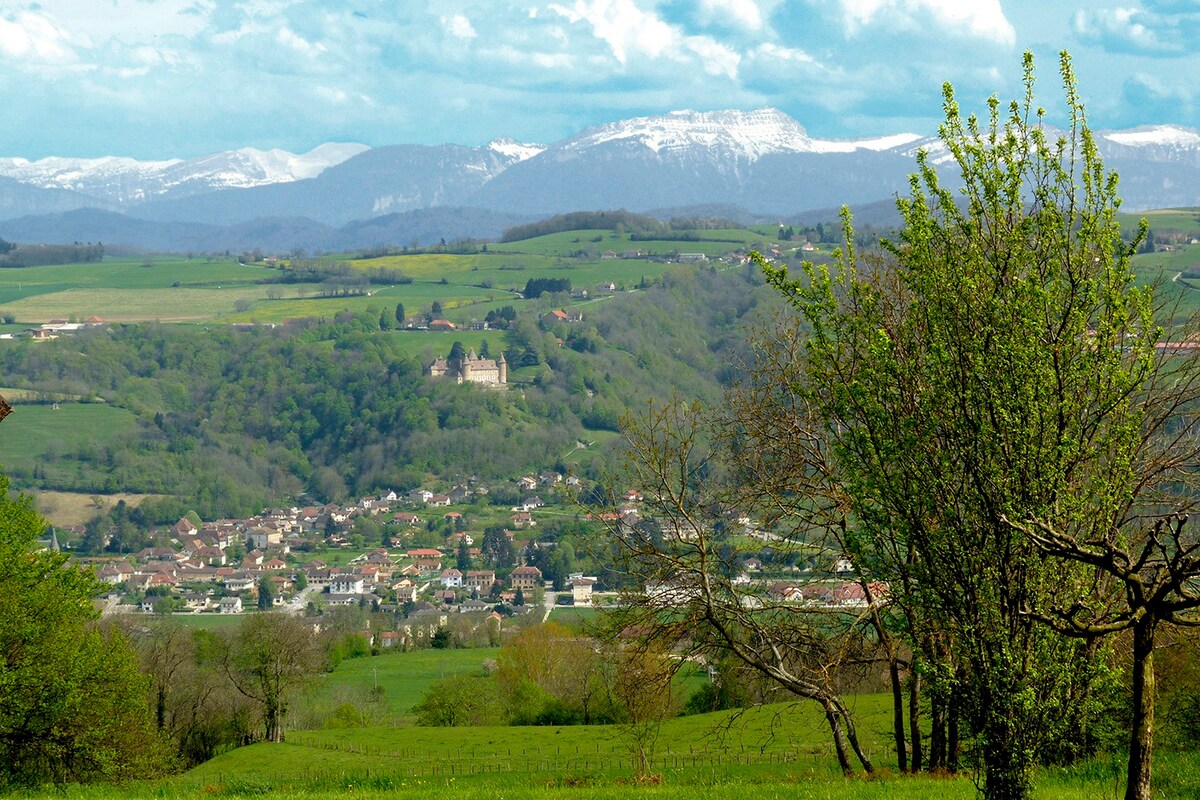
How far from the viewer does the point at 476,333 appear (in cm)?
16875

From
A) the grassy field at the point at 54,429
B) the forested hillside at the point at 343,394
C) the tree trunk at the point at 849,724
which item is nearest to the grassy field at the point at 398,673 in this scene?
the tree trunk at the point at 849,724

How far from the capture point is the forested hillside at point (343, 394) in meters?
148

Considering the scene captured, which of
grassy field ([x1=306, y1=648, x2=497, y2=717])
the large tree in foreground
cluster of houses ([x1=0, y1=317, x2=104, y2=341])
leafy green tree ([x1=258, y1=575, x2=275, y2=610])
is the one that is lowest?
leafy green tree ([x1=258, y1=575, x2=275, y2=610])

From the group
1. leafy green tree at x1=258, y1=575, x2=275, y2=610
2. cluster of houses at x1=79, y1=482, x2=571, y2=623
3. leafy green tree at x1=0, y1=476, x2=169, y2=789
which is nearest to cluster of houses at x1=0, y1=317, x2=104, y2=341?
cluster of houses at x1=79, y1=482, x2=571, y2=623

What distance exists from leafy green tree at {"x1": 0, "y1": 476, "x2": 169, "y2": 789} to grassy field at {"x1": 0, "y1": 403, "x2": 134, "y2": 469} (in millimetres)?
108508

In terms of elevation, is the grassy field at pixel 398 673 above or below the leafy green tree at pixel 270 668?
below

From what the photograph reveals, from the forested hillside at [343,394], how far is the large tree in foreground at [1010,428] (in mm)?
119542

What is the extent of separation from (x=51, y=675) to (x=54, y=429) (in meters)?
127

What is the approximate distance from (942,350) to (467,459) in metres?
141

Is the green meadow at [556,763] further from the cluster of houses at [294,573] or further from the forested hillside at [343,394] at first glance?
the forested hillside at [343,394]

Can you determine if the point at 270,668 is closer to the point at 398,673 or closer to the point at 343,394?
the point at 398,673

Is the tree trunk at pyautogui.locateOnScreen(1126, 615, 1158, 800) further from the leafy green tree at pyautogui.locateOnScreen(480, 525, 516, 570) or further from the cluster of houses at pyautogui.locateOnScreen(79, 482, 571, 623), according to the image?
the leafy green tree at pyautogui.locateOnScreen(480, 525, 516, 570)

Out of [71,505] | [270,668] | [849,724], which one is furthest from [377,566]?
[849,724]

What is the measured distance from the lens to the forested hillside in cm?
14800
